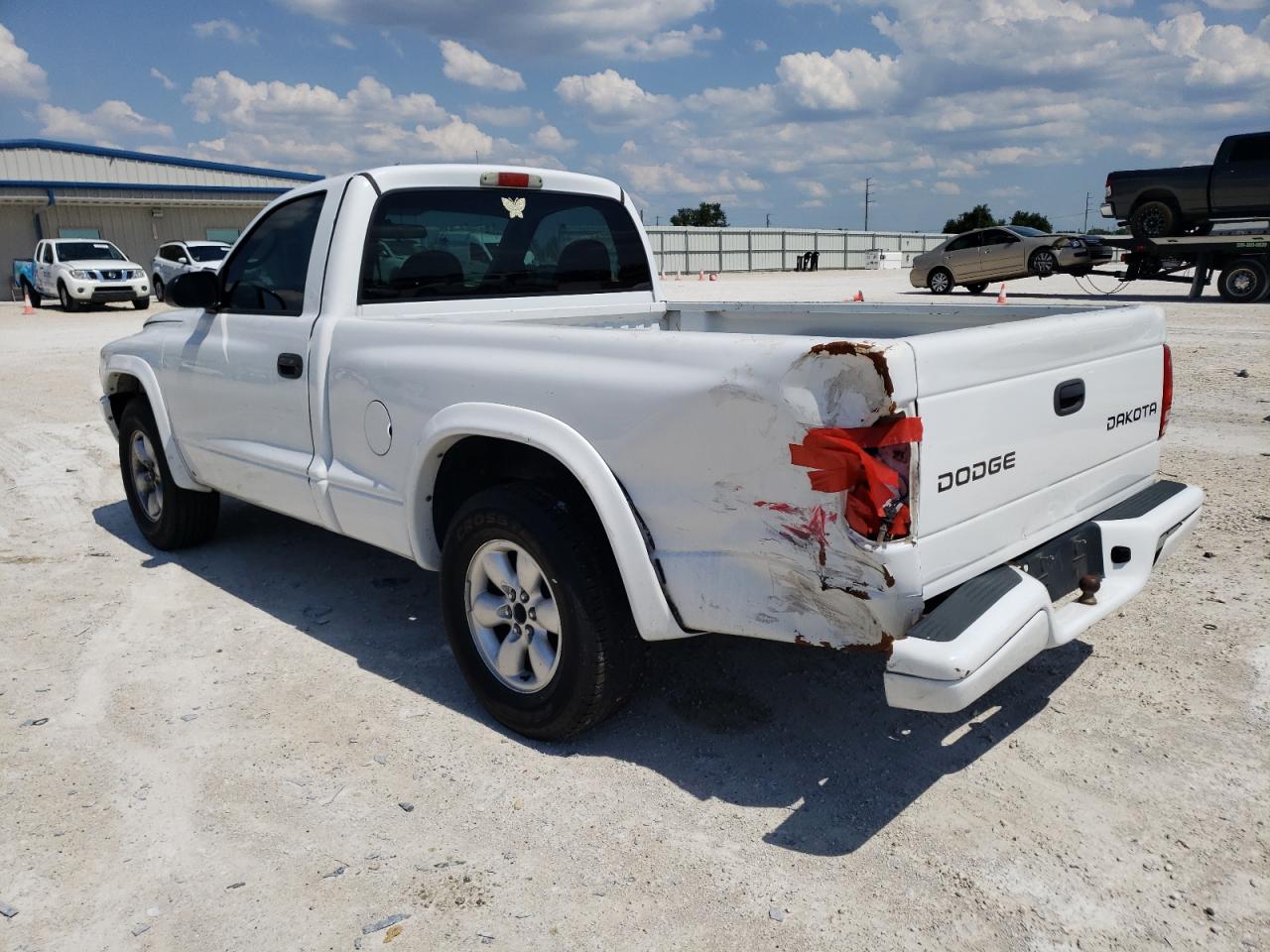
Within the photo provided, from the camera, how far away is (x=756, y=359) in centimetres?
254

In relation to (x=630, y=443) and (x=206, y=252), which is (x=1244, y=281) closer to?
(x=630, y=443)

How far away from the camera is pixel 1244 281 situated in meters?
18.8

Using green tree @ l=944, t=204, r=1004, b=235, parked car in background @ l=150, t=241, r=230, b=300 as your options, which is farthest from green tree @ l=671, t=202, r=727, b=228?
parked car in background @ l=150, t=241, r=230, b=300

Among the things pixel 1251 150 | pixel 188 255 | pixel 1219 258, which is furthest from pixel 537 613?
pixel 188 255

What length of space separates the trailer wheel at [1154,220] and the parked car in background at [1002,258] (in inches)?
56.0

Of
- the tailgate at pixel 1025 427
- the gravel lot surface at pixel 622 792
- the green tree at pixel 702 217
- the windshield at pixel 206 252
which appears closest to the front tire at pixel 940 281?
the windshield at pixel 206 252

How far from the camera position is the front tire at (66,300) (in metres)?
25.0

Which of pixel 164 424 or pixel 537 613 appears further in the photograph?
pixel 164 424

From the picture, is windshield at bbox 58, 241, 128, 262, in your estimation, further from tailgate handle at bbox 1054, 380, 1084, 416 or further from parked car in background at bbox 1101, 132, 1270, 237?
tailgate handle at bbox 1054, 380, 1084, 416

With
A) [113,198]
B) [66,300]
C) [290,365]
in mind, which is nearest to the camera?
[290,365]

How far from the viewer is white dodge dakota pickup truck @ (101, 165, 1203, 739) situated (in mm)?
2465

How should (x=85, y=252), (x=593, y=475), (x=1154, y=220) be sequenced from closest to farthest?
(x=593, y=475)
(x=1154, y=220)
(x=85, y=252)

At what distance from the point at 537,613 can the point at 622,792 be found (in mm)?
644

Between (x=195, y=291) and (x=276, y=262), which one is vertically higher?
(x=276, y=262)
